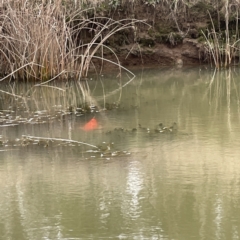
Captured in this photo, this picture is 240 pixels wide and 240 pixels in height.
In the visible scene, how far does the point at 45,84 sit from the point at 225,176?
172 inches

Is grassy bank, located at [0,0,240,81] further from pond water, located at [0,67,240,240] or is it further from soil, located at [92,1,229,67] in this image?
pond water, located at [0,67,240,240]

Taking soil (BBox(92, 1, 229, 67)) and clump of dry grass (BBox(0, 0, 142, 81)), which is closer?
clump of dry grass (BBox(0, 0, 142, 81))

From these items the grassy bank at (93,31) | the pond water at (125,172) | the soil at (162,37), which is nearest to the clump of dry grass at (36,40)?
the grassy bank at (93,31)

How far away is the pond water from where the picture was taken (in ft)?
8.14

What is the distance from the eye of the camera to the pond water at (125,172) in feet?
8.14

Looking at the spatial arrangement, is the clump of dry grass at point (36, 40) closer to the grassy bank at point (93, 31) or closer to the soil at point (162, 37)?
the grassy bank at point (93, 31)

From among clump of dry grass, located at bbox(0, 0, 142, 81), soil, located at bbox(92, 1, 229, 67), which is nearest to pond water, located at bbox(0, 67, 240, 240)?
clump of dry grass, located at bbox(0, 0, 142, 81)

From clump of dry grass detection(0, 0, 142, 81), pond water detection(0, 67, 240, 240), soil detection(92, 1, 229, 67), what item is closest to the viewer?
pond water detection(0, 67, 240, 240)

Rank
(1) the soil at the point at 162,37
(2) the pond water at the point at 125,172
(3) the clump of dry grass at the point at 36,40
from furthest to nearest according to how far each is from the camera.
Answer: (1) the soil at the point at 162,37
(3) the clump of dry grass at the point at 36,40
(2) the pond water at the point at 125,172

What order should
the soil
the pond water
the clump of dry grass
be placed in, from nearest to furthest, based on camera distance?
the pond water < the clump of dry grass < the soil

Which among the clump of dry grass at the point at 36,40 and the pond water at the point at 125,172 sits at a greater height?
the clump of dry grass at the point at 36,40

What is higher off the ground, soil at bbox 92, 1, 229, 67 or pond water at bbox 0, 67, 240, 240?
soil at bbox 92, 1, 229, 67

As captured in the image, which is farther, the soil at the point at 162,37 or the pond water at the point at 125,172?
the soil at the point at 162,37

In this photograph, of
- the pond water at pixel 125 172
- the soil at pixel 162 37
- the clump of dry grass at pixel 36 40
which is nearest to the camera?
the pond water at pixel 125 172
